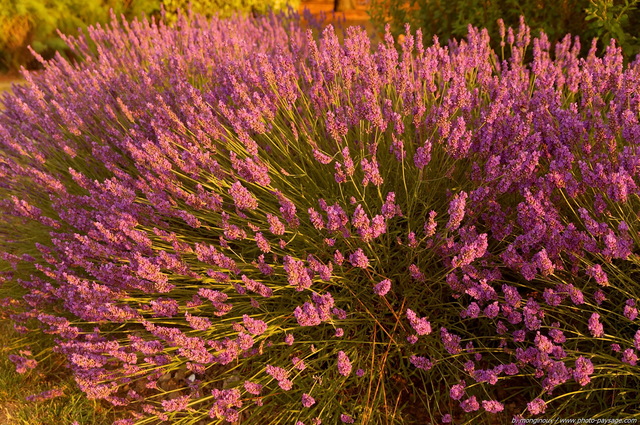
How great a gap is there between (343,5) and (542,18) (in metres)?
8.14

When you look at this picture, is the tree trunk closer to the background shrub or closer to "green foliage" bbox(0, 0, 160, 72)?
the background shrub

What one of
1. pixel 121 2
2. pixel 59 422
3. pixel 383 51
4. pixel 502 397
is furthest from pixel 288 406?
pixel 121 2

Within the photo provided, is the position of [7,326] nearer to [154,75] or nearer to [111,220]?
[111,220]

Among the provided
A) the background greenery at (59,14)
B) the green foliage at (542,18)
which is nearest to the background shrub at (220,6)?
the background greenery at (59,14)

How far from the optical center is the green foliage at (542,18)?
352 cm

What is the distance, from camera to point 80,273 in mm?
2783

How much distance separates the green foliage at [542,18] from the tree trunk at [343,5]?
23.0 feet

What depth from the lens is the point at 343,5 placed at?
453 inches

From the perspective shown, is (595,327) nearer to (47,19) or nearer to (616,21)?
(616,21)

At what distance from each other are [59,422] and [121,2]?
7812 mm

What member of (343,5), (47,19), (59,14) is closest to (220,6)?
(59,14)

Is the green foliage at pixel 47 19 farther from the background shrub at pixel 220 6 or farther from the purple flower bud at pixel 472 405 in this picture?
the purple flower bud at pixel 472 405

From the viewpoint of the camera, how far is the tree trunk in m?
11.5

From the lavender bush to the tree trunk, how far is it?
30.8ft
